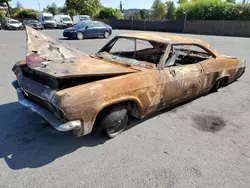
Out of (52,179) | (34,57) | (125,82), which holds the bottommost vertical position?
(52,179)

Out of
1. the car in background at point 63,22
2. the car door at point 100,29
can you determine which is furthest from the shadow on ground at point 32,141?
the car in background at point 63,22

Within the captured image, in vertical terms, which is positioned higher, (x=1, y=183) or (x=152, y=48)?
(x=152, y=48)

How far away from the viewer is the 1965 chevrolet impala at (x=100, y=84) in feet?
8.40

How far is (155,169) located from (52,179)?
121 cm

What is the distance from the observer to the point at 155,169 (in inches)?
101

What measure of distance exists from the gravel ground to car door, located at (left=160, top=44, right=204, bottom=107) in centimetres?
40

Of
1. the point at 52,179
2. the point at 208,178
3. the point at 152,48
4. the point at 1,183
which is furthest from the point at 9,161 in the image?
the point at 152,48

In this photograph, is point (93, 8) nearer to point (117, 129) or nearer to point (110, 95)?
point (117, 129)

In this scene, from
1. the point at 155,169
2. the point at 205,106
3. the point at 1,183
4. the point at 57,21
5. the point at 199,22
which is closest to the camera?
the point at 1,183

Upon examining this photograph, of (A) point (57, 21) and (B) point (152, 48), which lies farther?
(A) point (57, 21)

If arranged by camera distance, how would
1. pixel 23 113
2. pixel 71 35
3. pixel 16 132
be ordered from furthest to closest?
pixel 71 35 → pixel 23 113 → pixel 16 132

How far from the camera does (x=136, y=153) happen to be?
286cm

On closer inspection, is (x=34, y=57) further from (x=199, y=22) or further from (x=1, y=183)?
(x=199, y=22)

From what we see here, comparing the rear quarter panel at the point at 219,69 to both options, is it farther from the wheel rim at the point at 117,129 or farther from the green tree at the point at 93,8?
the green tree at the point at 93,8
